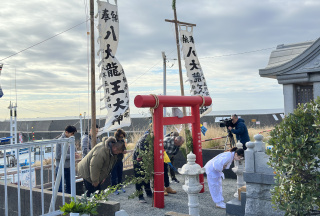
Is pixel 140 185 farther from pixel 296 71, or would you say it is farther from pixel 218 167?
pixel 296 71

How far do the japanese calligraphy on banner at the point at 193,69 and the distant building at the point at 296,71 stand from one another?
679 centimetres

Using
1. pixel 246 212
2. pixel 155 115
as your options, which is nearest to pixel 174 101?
pixel 155 115

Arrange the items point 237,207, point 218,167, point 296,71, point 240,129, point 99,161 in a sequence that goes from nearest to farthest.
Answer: point 99,161 < point 237,207 < point 218,167 < point 296,71 < point 240,129

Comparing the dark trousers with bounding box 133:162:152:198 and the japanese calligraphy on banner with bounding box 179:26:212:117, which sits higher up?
the japanese calligraphy on banner with bounding box 179:26:212:117

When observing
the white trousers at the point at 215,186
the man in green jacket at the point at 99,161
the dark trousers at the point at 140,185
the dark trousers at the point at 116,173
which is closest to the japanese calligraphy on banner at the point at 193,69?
the dark trousers at the point at 116,173

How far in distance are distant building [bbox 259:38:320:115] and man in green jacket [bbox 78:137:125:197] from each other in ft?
12.8

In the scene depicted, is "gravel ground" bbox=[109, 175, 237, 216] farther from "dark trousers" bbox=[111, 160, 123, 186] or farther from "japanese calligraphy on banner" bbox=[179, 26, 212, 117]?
"japanese calligraphy on banner" bbox=[179, 26, 212, 117]

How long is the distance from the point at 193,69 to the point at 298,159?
11371 millimetres

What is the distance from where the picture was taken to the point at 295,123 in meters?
3.40

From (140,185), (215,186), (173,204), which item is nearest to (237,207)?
(215,186)

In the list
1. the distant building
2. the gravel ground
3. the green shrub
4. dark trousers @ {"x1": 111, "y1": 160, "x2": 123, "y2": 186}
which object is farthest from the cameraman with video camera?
the green shrub

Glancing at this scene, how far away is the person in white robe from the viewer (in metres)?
6.00

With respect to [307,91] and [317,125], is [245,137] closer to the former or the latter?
[307,91]

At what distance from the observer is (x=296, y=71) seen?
262 inches
